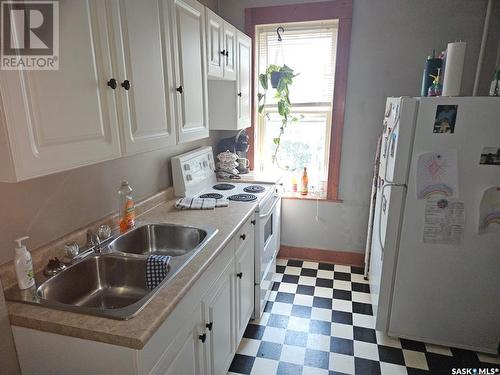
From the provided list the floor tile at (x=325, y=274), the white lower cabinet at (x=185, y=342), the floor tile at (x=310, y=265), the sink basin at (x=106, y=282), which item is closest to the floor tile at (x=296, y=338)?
the white lower cabinet at (x=185, y=342)

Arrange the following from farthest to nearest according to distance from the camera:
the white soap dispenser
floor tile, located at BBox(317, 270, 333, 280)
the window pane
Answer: the window pane
floor tile, located at BBox(317, 270, 333, 280)
the white soap dispenser

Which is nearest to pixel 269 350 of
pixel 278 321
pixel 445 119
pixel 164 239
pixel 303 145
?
pixel 278 321

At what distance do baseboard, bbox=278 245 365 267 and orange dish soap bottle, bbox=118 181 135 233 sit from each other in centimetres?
193

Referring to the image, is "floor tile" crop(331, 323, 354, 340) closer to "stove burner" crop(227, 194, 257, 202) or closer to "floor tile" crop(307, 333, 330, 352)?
"floor tile" crop(307, 333, 330, 352)

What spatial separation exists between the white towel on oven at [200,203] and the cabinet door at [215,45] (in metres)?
0.82

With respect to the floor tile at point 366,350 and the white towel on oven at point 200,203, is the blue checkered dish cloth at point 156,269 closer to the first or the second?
the white towel on oven at point 200,203

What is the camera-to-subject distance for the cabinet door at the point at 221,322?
4.75 feet

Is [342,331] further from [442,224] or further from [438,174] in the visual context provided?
[438,174]

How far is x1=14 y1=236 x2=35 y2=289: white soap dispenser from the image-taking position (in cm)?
107

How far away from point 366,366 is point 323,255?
133cm

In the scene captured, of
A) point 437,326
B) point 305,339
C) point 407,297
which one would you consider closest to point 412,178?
point 407,297

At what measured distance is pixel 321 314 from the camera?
2.39 metres

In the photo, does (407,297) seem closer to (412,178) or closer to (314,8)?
(412,178)

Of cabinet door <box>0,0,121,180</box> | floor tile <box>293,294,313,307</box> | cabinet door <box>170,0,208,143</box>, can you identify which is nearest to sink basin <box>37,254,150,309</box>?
cabinet door <box>0,0,121,180</box>
